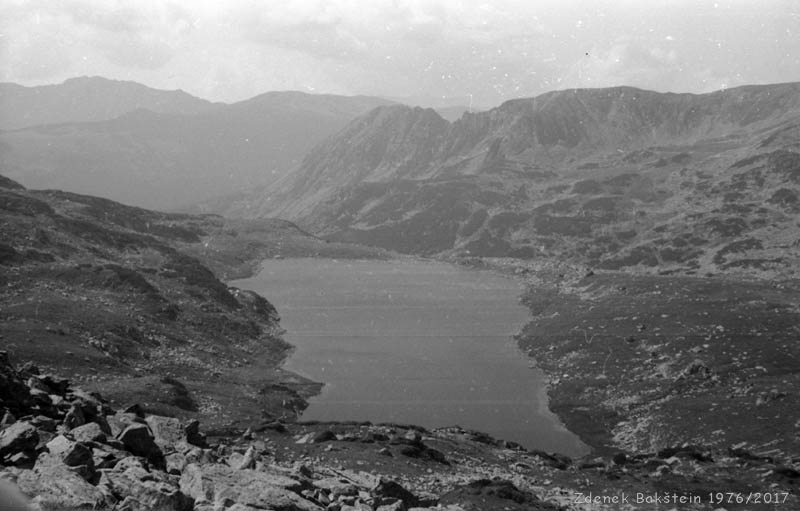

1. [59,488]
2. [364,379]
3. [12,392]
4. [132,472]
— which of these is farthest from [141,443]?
[364,379]

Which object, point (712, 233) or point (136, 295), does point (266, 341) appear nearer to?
point (136, 295)

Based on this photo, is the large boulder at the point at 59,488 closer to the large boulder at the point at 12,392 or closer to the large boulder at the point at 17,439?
the large boulder at the point at 17,439

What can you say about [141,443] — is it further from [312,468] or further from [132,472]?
[312,468]

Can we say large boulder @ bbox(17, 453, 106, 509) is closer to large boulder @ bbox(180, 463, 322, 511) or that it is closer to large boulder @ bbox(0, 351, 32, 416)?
large boulder @ bbox(180, 463, 322, 511)

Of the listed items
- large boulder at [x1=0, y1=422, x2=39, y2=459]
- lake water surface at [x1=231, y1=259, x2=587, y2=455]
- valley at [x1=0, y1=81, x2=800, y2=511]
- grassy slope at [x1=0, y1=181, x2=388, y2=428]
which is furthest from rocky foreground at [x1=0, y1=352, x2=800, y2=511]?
grassy slope at [x1=0, y1=181, x2=388, y2=428]

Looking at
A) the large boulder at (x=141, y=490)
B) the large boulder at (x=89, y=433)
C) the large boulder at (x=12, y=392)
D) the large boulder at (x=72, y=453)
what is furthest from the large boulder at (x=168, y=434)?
the large boulder at (x=141, y=490)
